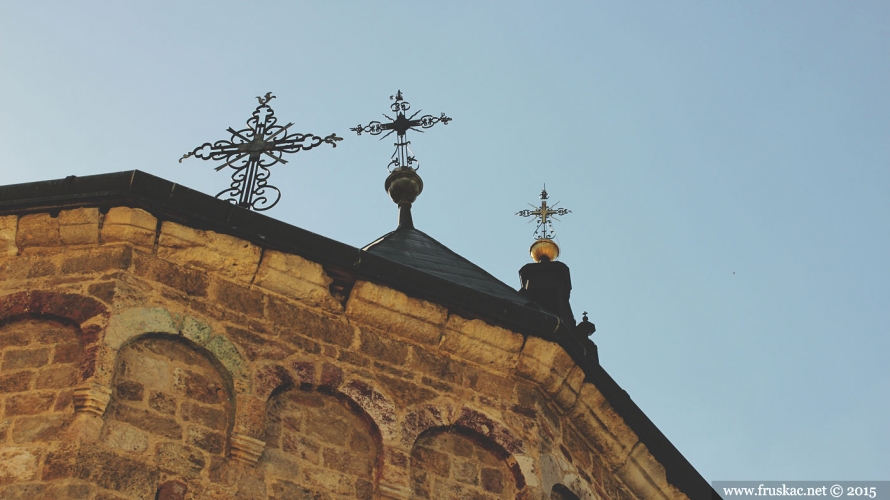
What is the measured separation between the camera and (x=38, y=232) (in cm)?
736

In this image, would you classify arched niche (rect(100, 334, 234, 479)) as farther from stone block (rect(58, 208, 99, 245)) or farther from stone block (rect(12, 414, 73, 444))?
stone block (rect(58, 208, 99, 245))

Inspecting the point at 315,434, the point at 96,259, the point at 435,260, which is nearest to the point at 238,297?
the point at 96,259

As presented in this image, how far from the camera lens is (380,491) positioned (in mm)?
7039

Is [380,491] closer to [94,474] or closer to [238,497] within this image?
[238,497]

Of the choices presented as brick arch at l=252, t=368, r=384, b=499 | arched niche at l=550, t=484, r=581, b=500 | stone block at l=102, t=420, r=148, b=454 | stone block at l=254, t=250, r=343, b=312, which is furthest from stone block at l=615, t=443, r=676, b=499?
stone block at l=102, t=420, r=148, b=454

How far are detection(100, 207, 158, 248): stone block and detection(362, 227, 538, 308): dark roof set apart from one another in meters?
2.00

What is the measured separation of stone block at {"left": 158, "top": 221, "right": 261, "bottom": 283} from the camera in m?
7.38

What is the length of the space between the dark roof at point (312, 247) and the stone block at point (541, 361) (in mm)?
54

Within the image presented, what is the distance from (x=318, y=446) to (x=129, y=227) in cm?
158

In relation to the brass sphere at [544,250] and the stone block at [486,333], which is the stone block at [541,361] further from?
the brass sphere at [544,250]

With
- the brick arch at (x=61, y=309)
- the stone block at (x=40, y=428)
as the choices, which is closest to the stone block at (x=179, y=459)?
the stone block at (x=40, y=428)

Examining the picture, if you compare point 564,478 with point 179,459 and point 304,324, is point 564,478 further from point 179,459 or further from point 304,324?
point 179,459

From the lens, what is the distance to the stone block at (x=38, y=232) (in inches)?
289

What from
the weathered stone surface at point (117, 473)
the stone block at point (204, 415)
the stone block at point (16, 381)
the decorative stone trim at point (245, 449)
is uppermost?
the stone block at point (16, 381)
